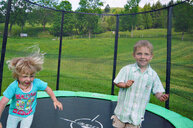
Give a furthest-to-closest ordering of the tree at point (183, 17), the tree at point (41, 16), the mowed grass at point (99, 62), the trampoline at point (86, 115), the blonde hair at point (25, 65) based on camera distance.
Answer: the tree at point (41, 16), the mowed grass at point (99, 62), the tree at point (183, 17), the trampoline at point (86, 115), the blonde hair at point (25, 65)

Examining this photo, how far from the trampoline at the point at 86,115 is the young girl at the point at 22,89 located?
2.04ft

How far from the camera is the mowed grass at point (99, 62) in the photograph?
142 inches

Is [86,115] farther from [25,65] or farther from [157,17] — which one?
[157,17]

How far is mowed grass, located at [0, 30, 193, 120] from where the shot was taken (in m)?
3.60

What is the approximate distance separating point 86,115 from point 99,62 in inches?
162

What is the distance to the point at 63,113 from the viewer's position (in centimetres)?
233

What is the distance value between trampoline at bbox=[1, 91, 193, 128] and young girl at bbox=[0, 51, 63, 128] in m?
0.62

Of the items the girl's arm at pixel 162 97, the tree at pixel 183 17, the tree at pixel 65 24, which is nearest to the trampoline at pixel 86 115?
the girl's arm at pixel 162 97

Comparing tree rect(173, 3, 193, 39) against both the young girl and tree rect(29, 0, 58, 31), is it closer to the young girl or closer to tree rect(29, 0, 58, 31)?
the young girl

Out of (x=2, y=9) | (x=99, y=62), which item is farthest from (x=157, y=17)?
(x=99, y=62)

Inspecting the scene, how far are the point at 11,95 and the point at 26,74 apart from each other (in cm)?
18

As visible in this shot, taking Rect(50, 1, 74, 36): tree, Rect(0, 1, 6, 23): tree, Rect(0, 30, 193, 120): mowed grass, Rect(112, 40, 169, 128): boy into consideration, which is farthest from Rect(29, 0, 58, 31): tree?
Rect(112, 40, 169, 128): boy

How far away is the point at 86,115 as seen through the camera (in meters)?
2.30

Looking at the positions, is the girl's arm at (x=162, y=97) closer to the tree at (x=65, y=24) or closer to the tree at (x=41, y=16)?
the tree at (x=65, y=24)
